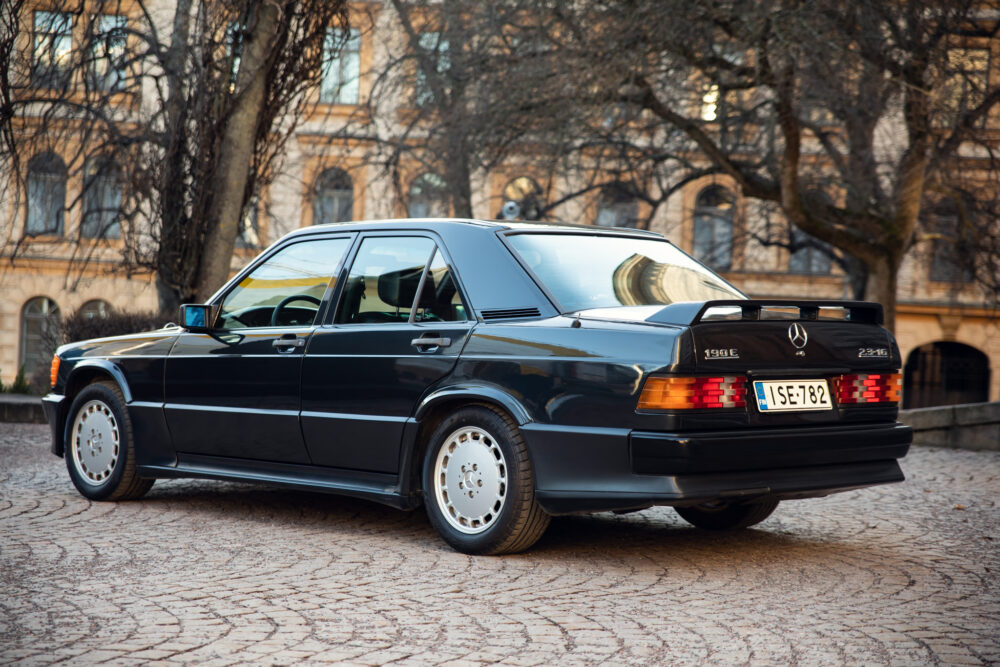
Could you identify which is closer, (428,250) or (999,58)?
(428,250)

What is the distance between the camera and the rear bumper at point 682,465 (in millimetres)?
5477

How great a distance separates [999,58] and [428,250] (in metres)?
14.2

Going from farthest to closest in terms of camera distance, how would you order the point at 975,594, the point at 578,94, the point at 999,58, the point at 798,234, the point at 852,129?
the point at 798,234
the point at 852,129
the point at 999,58
the point at 578,94
the point at 975,594

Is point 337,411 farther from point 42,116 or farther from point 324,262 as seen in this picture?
point 42,116

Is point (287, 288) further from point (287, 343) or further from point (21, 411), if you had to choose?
point (21, 411)

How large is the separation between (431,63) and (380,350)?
16550mm

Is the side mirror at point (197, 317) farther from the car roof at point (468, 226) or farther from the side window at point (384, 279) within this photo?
the side window at point (384, 279)

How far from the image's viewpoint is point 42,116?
648 inches

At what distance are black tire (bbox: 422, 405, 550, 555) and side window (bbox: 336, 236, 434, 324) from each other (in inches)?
30.4

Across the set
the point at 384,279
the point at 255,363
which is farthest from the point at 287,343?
the point at 384,279

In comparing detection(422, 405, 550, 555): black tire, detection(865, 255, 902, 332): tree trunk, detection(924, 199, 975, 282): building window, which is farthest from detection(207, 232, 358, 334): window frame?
detection(924, 199, 975, 282): building window

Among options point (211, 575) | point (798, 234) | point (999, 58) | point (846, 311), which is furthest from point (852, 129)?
point (211, 575)

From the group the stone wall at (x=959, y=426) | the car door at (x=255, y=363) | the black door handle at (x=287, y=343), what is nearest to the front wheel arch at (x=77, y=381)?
the car door at (x=255, y=363)

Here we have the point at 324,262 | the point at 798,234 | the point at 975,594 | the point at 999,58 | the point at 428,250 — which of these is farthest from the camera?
the point at 798,234
